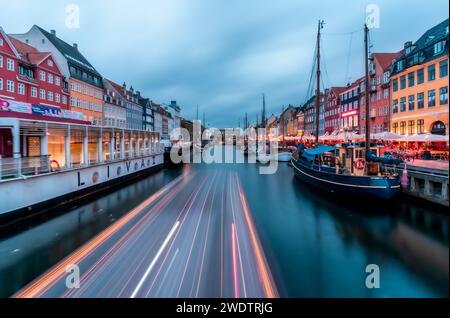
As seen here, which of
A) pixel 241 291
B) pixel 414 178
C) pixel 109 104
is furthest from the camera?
pixel 109 104

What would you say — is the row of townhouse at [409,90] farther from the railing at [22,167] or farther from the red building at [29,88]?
the red building at [29,88]

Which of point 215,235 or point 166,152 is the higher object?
point 166,152

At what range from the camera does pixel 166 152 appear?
49.5 meters

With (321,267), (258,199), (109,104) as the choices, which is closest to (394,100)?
(258,199)

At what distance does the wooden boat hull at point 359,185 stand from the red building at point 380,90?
2799cm

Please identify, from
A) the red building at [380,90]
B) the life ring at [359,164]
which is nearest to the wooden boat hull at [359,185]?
the life ring at [359,164]

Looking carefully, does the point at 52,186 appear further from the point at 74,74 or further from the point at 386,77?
the point at 386,77

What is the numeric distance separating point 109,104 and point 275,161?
1600 inches

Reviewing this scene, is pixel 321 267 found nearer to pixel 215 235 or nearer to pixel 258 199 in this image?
pixel 215 235

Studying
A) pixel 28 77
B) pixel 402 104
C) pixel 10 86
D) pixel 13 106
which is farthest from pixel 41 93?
pixel 402 104

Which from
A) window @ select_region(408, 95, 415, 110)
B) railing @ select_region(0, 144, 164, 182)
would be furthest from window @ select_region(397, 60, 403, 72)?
railing @ select_region(0, 144, 164, 182)

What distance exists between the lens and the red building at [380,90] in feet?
137
